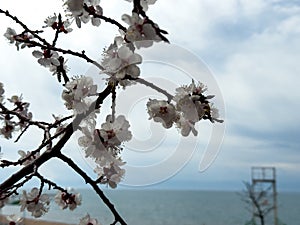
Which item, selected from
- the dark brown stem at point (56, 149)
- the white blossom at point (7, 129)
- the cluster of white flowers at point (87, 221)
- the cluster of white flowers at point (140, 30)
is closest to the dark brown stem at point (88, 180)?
the dark brown stem at point (56, 149)

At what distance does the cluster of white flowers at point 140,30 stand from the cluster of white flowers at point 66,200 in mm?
515

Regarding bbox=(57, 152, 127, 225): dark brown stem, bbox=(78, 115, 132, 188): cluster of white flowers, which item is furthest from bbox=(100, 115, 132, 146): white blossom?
bbox=(57, 152, 127, 225): dark brown stem

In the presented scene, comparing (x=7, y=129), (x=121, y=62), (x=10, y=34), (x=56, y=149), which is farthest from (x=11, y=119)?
(x=121, y=62)

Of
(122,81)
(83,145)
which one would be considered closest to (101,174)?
(83,145)

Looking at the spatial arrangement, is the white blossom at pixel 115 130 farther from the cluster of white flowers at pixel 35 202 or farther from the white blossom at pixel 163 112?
the cluster of white flowers at pixel 35 202

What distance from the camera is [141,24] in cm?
60

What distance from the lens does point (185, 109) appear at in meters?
0.66

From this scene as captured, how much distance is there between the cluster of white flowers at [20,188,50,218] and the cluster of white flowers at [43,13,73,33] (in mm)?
371

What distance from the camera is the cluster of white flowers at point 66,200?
101cm

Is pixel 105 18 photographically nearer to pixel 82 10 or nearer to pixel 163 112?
pixel 82 10

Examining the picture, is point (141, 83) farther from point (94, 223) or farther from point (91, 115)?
point (94, 223)

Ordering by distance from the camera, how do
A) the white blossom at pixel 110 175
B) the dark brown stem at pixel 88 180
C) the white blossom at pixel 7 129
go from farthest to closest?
the white blossom at pixel 7 129 < the white blossom at pixel 110 175 < the dark brown stem at pixel 88 180

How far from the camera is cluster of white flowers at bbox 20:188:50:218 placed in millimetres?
1005

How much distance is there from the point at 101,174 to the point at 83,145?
9.0 inches
